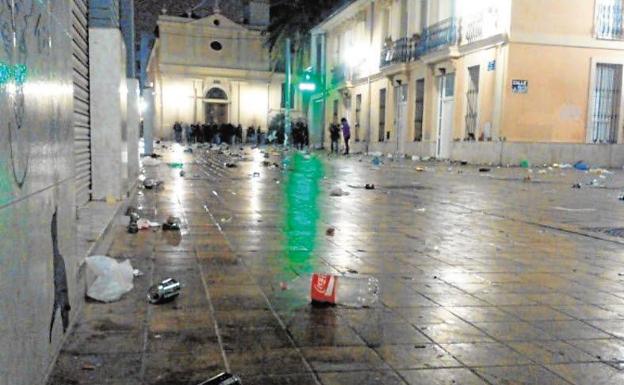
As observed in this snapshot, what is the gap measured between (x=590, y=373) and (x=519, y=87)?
20.2m

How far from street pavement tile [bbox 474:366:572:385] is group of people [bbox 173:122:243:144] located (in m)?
45.2

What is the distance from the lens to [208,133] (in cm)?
4812

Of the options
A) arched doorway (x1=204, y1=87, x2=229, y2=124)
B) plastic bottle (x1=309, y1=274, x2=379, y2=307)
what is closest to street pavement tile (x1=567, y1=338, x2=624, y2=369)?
plastic bottle (x1=309, y1=274, x2=379, y2=307)

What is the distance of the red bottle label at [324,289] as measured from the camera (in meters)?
3.97

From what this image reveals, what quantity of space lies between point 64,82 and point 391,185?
10.7 metres

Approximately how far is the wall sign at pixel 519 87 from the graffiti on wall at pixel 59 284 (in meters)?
20.8

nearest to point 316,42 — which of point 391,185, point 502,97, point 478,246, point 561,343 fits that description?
point 502,97

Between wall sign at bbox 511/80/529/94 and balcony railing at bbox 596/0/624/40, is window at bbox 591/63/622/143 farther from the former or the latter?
wall sign at bbox 511/80/529/94

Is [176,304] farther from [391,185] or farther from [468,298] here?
[391,185]

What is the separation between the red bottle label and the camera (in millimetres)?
3969

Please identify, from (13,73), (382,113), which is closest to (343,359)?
(13,73)

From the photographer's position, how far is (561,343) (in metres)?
3.37

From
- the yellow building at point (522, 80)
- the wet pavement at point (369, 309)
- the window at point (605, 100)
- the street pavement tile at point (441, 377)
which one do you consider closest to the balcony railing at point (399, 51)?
the yellow building at point (522, 80)

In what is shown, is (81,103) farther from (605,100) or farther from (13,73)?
(605,100)
